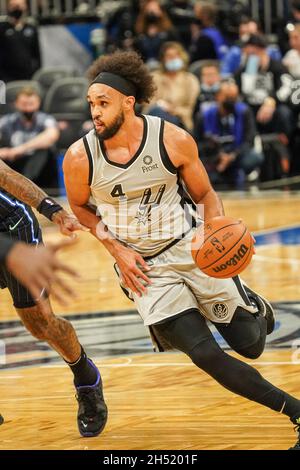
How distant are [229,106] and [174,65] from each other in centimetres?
98

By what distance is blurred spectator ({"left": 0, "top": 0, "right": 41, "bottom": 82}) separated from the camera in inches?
698

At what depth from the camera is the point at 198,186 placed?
19.2ft

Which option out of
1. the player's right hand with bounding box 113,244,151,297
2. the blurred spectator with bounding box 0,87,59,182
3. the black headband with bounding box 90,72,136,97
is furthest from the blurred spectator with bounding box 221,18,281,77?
the player's right hand with bounding box 113,244,151,297

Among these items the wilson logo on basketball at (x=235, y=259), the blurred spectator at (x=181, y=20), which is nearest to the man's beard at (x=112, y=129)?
the wilson logo on basketball at (x=235, y=259)

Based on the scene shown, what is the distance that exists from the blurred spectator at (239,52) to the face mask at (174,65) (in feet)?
4.05

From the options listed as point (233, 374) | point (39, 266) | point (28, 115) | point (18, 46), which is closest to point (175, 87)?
point (28, 115)

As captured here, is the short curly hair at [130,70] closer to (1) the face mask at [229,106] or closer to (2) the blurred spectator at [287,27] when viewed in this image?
(1) the face mask at [229,106]

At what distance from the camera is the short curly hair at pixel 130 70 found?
585cm

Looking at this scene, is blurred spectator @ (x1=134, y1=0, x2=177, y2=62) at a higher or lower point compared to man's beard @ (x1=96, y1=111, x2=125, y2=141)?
lower

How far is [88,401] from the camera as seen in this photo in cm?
606

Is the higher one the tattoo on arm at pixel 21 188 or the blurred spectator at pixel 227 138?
the tattoo on arm at pixel 21 188

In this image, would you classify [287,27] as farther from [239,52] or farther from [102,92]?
[102,92]

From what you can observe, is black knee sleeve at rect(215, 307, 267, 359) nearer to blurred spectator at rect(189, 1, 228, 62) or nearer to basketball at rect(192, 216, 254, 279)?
basketball at rect(192, 216, 254, 279)

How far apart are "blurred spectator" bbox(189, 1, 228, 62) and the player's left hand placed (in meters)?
12.6
